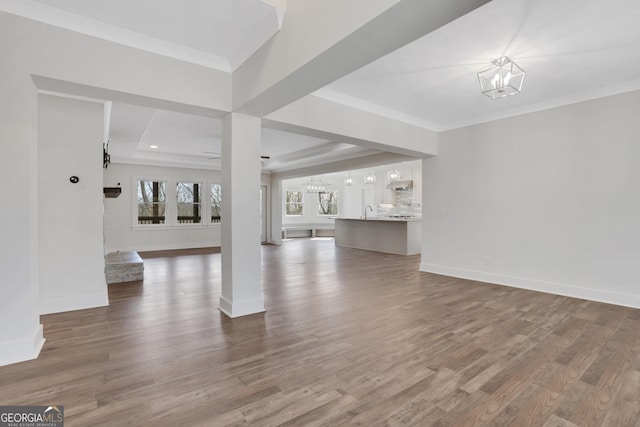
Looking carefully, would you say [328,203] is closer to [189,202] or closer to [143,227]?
[189,202]

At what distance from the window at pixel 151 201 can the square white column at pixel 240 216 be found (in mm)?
6225

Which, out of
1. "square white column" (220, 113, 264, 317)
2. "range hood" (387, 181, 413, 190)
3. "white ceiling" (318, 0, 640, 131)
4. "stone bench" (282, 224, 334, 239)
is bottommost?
"stone bench" (282, 224, 334, 239)

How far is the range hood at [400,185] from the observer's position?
1052 centimetres

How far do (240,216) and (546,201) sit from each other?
13.3 feet

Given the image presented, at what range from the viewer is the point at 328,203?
13914 millimetres

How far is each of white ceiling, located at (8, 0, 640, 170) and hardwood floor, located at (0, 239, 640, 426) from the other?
99.1 inches

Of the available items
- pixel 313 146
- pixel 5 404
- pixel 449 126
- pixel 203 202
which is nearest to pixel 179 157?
pixel 203 202

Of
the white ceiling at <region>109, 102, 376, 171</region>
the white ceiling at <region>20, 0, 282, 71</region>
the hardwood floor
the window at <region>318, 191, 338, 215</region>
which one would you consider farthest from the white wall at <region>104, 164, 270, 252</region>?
the white ceiling at <region>20, 0, 282, 71</region>

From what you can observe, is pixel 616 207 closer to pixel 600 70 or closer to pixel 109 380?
pixel 600 70

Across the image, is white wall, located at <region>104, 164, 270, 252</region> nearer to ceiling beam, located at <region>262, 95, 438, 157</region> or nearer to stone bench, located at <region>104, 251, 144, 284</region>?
stone bench, located at <region>104, 251, 144, 284</region>

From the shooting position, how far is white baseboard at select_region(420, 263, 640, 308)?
3.61 metres

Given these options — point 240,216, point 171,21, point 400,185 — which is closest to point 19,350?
point 240,216

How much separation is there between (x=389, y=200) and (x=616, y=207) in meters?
7.97

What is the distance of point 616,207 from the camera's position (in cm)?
366
